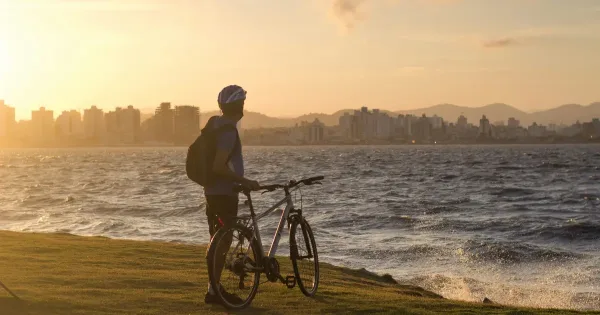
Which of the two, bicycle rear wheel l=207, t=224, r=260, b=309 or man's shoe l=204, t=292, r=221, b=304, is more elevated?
bicycle rear wheel l=207, t=224, r=260, b=309

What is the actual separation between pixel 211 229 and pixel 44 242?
302 inches

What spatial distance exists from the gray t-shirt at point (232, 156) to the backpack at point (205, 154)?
0.14 ft

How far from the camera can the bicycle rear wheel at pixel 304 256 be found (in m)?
8.59

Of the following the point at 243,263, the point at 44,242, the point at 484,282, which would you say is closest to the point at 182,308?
the point at 243,263

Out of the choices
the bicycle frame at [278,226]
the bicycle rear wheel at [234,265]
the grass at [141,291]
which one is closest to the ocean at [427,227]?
the grass at [141,291]

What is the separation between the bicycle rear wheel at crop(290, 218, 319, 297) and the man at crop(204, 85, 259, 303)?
3.67 ft

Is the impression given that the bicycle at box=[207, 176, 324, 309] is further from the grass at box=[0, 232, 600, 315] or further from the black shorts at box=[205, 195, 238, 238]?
the grass at box=[0, 232, 600, 315]

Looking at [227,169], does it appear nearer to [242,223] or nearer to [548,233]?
[242,223]

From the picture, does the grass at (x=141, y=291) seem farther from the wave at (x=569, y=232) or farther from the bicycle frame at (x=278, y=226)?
the wave at (x=569, y=232)

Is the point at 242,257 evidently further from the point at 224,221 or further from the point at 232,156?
the point at 232,156

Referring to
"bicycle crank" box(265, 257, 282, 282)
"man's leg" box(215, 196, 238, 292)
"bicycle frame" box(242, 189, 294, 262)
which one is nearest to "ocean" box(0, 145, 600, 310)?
"bicycle frame" box(242, 189, 294, 262)

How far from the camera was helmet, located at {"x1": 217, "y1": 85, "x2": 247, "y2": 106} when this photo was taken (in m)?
7.65

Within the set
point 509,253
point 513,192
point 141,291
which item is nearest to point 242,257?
point 141,291

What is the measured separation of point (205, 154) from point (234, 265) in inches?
48.6
